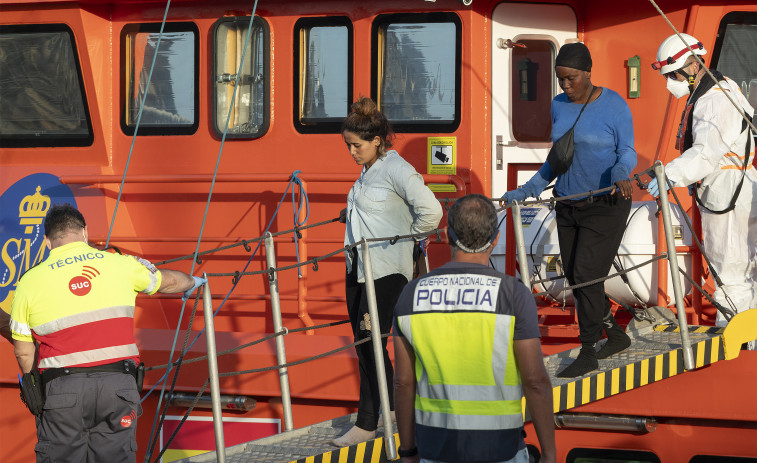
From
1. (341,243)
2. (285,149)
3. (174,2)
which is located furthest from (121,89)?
(341,243)

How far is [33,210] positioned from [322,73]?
7.07ft

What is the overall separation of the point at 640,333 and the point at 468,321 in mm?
2655

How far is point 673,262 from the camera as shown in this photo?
4.64 m

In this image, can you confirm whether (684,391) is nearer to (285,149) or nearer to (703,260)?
(703,260)

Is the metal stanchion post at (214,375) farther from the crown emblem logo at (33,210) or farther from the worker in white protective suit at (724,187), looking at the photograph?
the crown emblem logo at (33,210)

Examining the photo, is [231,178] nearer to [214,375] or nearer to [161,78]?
[161,78]

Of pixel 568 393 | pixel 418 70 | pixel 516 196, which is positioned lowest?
pixel 568 393

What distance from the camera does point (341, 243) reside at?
19.3 ft

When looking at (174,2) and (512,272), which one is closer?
(512,272)

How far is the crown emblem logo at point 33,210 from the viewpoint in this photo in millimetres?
6473

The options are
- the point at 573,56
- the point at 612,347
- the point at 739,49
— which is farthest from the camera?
the point at 739,49

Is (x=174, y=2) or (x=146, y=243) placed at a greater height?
(x=174, y=2)

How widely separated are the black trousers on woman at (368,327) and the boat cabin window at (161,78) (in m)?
2.37

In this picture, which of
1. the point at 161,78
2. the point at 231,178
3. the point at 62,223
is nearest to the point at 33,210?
the point at 161,78
